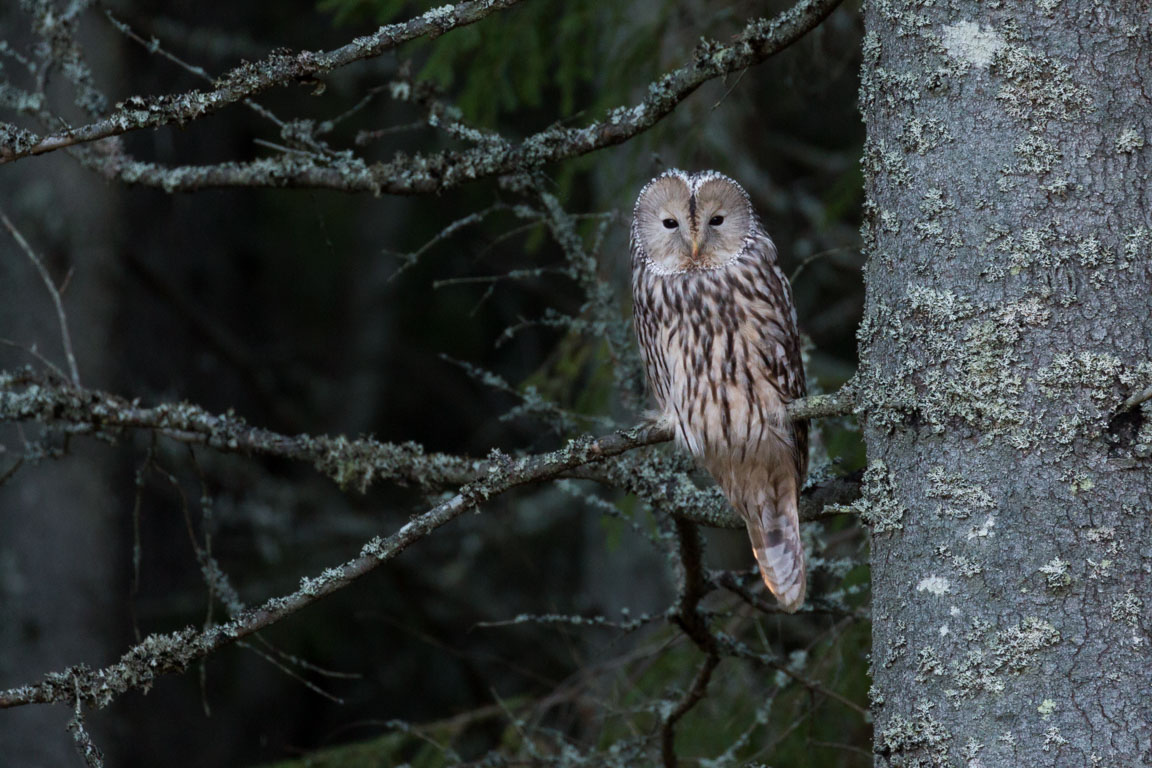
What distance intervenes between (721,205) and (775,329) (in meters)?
0.46

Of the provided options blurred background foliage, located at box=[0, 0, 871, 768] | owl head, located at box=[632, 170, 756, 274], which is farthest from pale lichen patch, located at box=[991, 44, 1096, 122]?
owl head, located at box=[632, 170, 756, 274]

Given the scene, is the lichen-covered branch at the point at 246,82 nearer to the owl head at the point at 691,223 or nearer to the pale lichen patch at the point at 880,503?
the pale lichen patch at the point at 880,503

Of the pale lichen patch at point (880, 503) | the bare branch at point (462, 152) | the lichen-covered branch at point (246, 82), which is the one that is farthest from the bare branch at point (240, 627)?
the lichen-covered branch at point (246, 82)

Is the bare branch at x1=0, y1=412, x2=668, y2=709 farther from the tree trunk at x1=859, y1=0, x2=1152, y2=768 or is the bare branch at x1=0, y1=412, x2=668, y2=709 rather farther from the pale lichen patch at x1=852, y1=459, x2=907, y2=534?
the tree trunk at x1=859, y1=0, x2=1152, y2=768

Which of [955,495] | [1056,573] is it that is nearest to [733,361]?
[955,495]

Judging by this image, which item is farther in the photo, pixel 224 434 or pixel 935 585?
pixel 224 434

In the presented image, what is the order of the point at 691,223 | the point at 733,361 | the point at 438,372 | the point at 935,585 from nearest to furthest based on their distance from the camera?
the point at 935,585 → the point at 733,361 → the point at 691,223 → the point at 438,372

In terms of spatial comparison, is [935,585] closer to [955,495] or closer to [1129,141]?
[955,495]

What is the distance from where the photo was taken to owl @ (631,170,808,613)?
3418mm

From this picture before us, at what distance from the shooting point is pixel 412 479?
2.96 metres

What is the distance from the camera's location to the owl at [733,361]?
3.42 meters

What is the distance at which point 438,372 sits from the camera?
9391 millimetres

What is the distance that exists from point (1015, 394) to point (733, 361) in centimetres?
137

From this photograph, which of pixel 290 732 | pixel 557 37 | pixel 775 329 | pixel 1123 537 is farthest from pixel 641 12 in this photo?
pixel 290 732
